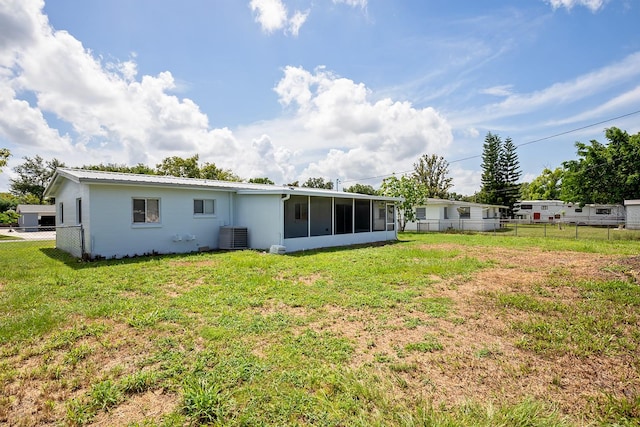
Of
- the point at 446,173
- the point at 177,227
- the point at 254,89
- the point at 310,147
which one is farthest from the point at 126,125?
the point at 446,173

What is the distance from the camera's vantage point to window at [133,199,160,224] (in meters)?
10.2

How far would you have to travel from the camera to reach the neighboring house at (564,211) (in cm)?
3219

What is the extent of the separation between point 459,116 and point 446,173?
24.0 m

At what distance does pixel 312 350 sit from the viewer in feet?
11.3

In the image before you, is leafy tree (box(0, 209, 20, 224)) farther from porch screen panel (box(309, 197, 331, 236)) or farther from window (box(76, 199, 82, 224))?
porch screen panel (box(309, 197, 331, 236))

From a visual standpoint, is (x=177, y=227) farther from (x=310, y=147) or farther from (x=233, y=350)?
(x=310, y=147)

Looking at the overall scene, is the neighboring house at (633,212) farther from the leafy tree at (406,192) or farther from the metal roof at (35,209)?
the metal roof at (35,209)

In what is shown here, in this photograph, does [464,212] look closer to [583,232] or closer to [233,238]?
[583,232]

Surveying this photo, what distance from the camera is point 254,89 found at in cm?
1352

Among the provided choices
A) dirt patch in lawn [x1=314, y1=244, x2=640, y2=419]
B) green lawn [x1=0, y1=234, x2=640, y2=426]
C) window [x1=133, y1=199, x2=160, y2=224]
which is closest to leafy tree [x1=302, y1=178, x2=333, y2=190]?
window [x1=133, y1=199, x2=160, y2=224]

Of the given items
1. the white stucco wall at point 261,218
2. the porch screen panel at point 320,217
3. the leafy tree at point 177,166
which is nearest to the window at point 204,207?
the white stucco wall at point 261,218

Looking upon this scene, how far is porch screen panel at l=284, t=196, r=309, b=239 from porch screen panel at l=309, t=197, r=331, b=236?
70 cm

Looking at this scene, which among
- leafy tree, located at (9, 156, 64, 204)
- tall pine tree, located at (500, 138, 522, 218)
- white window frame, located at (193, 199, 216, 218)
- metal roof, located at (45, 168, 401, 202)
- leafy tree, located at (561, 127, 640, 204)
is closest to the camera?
metal roof, located at (45, 168, 401, 202)

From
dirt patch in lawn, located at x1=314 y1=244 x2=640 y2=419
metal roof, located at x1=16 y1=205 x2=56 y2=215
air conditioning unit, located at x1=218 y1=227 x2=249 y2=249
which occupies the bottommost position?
dirt patch in lawn, located at x1=314 y1=244 x2=640 y2=419
